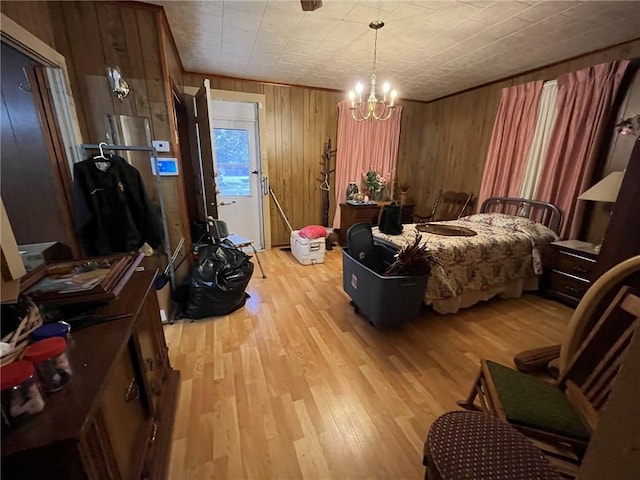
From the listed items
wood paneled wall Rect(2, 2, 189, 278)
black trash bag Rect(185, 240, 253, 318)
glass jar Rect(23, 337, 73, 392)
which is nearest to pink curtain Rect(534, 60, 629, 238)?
black trash bag Rect(185, 240, 253, 318)

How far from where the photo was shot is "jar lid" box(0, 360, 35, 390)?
1.69 feet

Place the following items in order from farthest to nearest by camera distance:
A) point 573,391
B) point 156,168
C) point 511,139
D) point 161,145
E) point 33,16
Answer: point 511,139, point 161,145, point 156,168, point 33,16, point 573,391

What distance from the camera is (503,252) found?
254 centimetres

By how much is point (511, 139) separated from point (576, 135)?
2.22 ft

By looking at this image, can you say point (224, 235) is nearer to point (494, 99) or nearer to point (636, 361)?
point (636, 361)

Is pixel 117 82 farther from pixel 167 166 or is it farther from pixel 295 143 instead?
pixel 295 143

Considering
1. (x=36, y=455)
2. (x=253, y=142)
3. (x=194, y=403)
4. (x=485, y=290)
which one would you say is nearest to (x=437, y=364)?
(x=485, y=290)

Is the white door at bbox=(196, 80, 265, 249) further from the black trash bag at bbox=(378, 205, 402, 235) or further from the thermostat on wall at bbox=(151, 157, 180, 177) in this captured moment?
the black trash bag at bbox=(378, 205, 402, 235)

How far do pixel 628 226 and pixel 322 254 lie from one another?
2.82 metres

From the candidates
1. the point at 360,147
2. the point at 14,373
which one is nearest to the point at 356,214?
the point at 360,147

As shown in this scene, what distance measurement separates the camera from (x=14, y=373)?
1.78 ft

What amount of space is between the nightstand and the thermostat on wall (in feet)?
11.9

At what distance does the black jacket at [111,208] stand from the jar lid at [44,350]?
143 centimetres

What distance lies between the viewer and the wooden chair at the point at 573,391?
963mm
